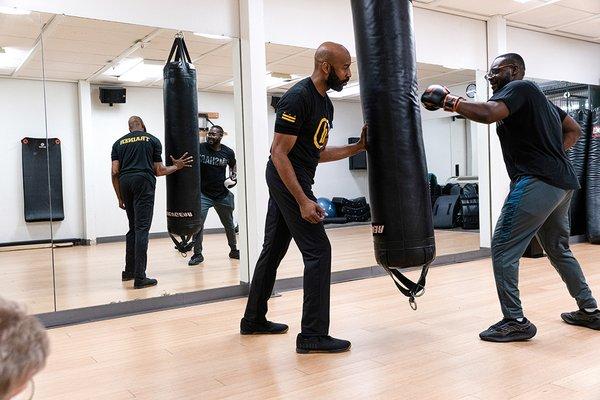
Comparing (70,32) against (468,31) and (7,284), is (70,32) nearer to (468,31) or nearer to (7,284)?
(7,284)

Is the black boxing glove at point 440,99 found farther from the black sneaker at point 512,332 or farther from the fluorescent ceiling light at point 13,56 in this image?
the fluorescent ceiling light at point 13,56

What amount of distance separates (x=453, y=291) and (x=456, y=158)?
675 cm

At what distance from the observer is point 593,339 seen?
283 centimetres

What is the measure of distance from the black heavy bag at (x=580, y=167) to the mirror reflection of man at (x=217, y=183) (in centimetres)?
406

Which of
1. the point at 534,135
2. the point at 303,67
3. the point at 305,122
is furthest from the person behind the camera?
the point at 303,67

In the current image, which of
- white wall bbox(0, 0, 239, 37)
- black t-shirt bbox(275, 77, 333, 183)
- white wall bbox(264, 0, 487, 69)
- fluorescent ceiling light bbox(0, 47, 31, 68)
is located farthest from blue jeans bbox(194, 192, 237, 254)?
black t-shirt bbox(275, 77, 333, 183)

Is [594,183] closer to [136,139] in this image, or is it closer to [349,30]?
[349,30]

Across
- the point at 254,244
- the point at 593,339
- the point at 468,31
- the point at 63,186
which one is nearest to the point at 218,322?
the point at 254,244

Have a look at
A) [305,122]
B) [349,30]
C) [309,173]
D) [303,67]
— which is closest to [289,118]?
[305,122]

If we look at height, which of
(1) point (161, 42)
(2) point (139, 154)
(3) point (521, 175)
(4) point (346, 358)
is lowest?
(4) point (346, 358)

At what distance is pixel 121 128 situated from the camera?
5.17 metres

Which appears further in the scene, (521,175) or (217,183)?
(217,183)

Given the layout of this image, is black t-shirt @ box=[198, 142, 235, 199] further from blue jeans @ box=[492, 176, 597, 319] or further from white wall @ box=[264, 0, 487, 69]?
blue jeans @ box=[492, 176, 597, 319]

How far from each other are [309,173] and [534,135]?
1.20m
